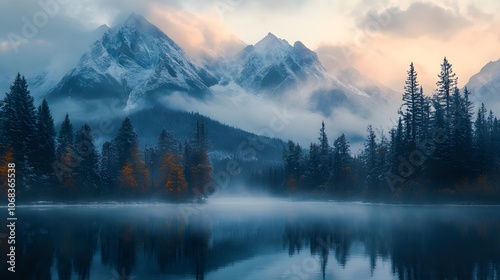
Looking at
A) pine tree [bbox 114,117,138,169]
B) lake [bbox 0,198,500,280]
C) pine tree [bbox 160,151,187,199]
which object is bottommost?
lake [bbox 0,198,500,280]

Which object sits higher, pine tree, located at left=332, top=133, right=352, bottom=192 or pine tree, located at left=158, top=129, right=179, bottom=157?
pine tree, located at left=158, top=129, right=179, bottom=157

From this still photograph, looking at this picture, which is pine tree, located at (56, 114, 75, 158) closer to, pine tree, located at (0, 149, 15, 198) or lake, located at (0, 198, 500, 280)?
pine tree, located at (0, 149, 15, 198)

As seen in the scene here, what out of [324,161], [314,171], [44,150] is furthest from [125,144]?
[324,161]

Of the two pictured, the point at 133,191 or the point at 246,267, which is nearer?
the point at 246,267

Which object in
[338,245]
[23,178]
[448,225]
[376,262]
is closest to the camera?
[376,262]

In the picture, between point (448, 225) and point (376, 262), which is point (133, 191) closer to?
point (448, 225)

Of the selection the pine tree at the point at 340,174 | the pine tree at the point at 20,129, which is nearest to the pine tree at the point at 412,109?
the pine tree at the point at 340,174

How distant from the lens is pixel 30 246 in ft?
121

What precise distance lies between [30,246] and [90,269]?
31.2 feet

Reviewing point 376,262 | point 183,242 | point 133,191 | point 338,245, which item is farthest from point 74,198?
point 376,262

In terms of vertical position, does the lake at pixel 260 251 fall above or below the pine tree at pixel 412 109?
below

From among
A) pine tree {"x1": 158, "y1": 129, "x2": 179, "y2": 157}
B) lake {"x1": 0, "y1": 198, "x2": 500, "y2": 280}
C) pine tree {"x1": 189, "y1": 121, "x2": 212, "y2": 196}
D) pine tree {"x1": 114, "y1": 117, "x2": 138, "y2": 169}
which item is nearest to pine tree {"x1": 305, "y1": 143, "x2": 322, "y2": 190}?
pine tree {"x1": 189, "y1": 121, "x2": 212, "y2": 196}

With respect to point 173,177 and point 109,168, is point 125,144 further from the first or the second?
point 173,177

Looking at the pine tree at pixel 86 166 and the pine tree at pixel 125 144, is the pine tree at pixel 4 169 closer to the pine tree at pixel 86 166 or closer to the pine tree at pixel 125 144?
the pine tree at pixel 86 166
